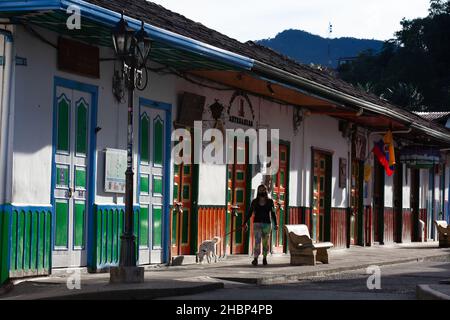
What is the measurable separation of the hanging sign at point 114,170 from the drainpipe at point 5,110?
256 centimetres

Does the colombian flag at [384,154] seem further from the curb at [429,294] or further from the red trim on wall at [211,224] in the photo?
the curb at [429,294]

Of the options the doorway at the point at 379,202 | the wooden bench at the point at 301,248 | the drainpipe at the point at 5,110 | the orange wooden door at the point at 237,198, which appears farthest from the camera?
the doorway at the point at 379,202

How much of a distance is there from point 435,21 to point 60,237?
3202 inches

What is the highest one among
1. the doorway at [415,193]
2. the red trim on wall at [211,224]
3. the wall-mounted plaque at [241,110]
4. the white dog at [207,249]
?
the wall-mounted plaque at [241,110]

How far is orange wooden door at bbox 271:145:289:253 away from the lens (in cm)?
2438

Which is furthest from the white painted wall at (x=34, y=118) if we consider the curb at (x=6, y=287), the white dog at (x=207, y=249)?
the white dog at (x=207, y=249)

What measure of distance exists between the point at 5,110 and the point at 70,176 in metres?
1.88

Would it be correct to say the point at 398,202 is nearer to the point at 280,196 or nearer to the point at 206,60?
the point at 280,196

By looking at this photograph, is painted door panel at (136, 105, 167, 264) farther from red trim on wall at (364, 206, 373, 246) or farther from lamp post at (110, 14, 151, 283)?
red trim on wall at (364, 206, 373, 246)

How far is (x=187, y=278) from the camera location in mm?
16297

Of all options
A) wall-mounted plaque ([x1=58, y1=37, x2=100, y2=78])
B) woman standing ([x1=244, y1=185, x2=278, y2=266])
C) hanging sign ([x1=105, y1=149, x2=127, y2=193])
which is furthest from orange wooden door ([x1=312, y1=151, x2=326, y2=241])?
wall-mounted plaque ([x1=58, y1=37, x2=100, y2=78])

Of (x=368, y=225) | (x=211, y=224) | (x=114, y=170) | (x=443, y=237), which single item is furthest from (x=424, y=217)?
(x=114, y=170)

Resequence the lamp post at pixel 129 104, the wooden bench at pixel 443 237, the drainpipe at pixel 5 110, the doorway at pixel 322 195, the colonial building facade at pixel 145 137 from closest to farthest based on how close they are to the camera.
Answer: the lamp post at pixel 129 104
the drainpipe at pixel 5 110
the colonial building facade at pixel 145 137
the doorway at pixel 322 195
the wooden bench at pixel 443 237

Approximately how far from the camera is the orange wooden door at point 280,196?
80.0 ft
